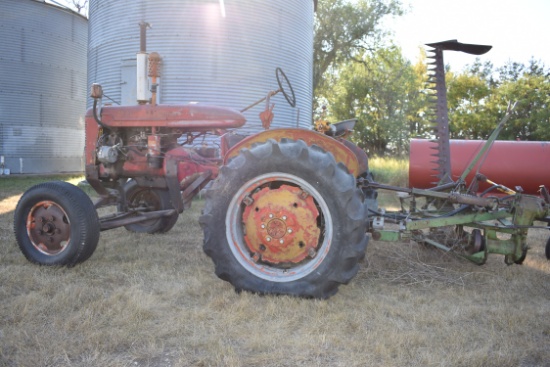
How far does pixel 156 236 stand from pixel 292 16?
8.28 meters

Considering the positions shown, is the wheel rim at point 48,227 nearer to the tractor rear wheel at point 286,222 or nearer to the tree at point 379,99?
the tractor rear wheel at point 286,222

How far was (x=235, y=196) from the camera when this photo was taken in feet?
10.1

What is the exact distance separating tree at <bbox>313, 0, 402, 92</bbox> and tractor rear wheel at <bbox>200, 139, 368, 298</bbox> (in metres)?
19.1

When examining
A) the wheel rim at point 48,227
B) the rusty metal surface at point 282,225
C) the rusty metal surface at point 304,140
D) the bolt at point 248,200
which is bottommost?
the wheel rim at point 48,227

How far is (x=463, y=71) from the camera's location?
27500mm

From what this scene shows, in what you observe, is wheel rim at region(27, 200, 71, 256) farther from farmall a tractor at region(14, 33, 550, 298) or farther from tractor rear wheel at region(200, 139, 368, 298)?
tractor rear wheel at region(200, 139, 368, 298)

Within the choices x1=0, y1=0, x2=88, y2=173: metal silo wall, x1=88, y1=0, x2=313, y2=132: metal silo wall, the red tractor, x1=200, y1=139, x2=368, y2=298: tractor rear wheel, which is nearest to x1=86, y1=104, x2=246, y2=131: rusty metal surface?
the red tractor

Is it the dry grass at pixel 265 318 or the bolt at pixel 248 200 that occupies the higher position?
the bolt at pixel 248 200

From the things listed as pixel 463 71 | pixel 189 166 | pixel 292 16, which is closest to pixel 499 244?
pixel 189 166

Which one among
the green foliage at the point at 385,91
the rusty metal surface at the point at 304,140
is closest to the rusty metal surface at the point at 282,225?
the rusty metal surface at the point at 304,140

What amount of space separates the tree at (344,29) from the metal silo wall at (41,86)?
10238mm

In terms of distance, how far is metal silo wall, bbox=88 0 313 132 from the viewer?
412 inches

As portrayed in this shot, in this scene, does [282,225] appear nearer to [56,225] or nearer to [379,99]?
[56,225]

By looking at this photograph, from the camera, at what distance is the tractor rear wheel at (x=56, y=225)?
12.1ft
